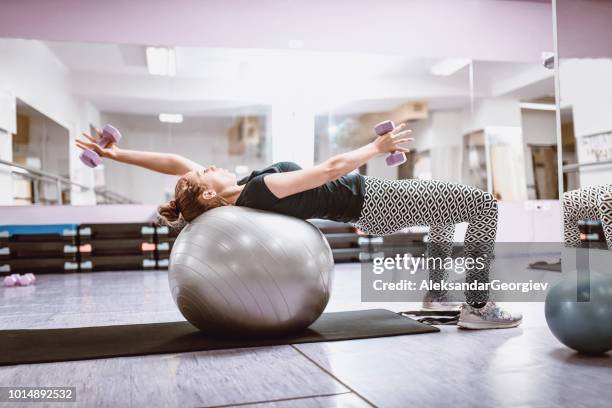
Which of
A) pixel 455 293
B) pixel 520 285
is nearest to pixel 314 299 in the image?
pixel 455 293

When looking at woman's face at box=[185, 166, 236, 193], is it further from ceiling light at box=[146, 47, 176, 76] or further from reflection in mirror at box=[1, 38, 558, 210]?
ceiling light at box=[146, 47, 176, 76]

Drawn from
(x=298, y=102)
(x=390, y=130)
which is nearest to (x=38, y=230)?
(x=298, y=102)

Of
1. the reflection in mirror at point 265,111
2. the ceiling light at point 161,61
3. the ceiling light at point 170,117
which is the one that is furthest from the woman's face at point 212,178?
the ceiling light at point 170,117

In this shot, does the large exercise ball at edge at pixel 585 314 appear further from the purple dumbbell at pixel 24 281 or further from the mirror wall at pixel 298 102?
the purple dumbbell at pixel 24 281

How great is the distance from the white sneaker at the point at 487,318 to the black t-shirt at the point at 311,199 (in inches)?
23.7

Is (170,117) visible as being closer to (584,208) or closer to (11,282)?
(11,282)

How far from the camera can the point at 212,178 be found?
2.00 meters

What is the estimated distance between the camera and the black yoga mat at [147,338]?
1.69 metres

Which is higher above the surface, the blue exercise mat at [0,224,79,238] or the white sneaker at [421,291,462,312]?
the blue exercise mat at [0,224,79,238]

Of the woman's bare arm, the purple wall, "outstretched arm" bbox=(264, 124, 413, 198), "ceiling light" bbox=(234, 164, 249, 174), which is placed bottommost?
"outstretched arm" bbox=(264, 124, 413, 198)

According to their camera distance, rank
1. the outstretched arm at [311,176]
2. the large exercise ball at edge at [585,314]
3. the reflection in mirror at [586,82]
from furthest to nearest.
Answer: the reflection in mirror at [586,82] < the outstretched arm at [311,176] < the large exercise ball at edge at [585,314]

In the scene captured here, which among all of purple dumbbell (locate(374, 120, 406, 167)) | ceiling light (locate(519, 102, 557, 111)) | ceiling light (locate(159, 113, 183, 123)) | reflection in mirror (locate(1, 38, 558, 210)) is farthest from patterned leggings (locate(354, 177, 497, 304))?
ceiling light (locate(519, 102, 557, 111))

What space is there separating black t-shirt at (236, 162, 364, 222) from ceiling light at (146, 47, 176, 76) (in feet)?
10.3

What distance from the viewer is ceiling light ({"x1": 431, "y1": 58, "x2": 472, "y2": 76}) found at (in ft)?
17.6
